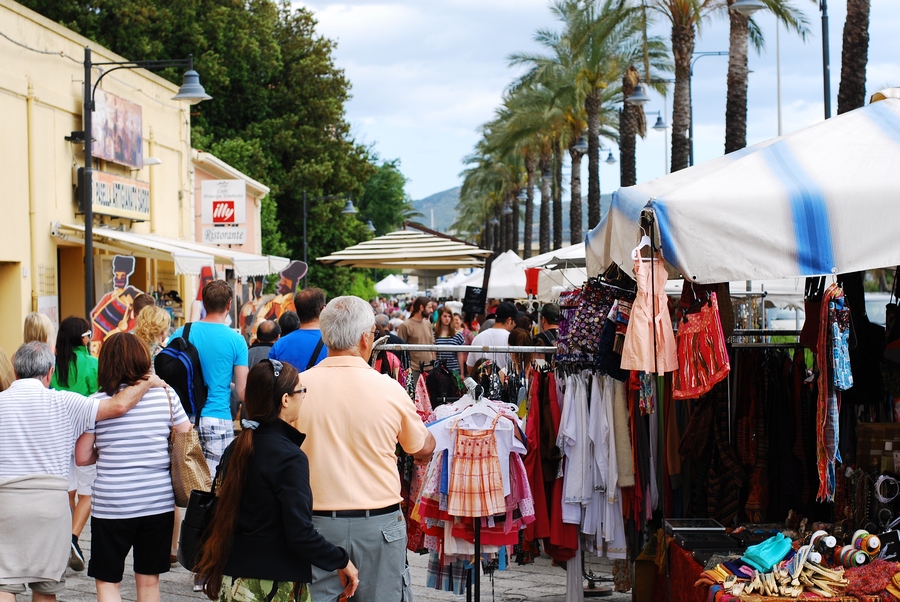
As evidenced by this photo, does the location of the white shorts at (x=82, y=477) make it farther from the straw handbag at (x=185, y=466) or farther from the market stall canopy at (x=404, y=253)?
the market stall canopy at (x=404, y=253)

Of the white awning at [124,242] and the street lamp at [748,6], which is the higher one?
the street lamp at [748,6]

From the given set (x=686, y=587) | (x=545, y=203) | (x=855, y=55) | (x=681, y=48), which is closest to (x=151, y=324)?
(x=686, y=587)

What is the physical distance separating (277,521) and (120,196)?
18445 millimetres

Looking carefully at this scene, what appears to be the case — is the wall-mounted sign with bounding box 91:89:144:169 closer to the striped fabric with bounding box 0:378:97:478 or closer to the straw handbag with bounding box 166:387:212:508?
the striped fabric with bounding box 0:378:97:478

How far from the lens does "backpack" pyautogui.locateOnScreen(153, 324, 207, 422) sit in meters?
6.67

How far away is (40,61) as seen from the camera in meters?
17.8

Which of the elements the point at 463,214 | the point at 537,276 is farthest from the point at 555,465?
the point at 463,214

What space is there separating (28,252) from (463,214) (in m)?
75.6

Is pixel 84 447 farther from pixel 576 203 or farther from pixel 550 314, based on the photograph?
pixel 576 203

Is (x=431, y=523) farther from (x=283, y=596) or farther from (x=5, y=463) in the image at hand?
(x=5, y=463)

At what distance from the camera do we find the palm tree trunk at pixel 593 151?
3162cm

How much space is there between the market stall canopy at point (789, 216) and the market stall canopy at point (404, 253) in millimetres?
10395

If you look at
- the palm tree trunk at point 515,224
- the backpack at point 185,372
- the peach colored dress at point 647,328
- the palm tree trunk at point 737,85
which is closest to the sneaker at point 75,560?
the backpack at point 185,372

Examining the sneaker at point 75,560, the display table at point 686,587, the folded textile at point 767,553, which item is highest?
the folded textile at point 767,553
